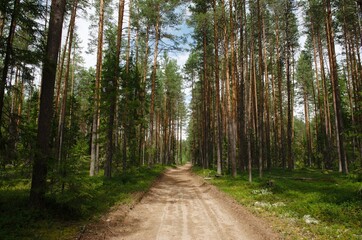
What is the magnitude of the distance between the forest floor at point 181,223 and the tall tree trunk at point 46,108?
6.44 feet

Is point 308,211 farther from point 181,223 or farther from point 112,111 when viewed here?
point 112,111

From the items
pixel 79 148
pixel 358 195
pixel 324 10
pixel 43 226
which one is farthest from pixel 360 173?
pixel 324 10

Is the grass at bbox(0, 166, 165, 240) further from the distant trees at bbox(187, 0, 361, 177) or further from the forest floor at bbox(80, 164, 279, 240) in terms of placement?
the distant trees at bbox(187, 0, 361, 177)

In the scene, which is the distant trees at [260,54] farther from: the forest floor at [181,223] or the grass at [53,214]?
the grass at [53,214]

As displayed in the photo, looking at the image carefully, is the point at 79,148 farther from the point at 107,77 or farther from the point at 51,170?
the point at 107,77

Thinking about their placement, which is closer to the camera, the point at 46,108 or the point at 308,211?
the point at 46,108

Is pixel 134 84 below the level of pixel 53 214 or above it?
above

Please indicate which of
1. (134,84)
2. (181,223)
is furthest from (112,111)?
(181,223)

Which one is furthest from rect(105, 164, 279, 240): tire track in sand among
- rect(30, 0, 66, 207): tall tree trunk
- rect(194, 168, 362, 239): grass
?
rect(30, 0, 66, 207): tall tree trunk

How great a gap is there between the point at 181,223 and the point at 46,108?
18.4 ft

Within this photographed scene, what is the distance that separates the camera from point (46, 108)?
7.04 meters

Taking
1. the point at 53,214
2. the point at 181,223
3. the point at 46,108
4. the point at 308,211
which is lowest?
the point at 181,223

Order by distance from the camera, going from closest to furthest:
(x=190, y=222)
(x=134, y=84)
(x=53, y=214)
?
(x=53, y=214) → (x=190, y=222) → (x=134, y=84)

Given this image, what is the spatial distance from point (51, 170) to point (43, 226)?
1.62 m
